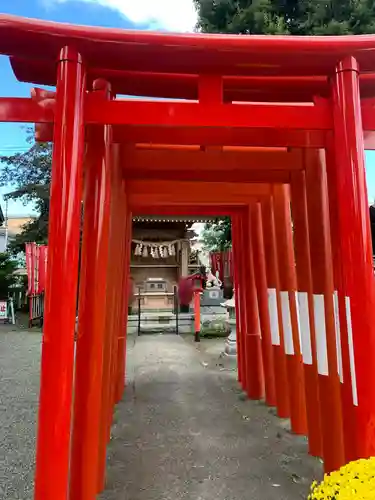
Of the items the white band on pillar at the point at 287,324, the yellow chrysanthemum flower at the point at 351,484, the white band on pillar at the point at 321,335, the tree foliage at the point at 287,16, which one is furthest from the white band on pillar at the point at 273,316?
the tree foliage at the point at 287,16

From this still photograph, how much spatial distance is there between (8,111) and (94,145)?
1.99 feet

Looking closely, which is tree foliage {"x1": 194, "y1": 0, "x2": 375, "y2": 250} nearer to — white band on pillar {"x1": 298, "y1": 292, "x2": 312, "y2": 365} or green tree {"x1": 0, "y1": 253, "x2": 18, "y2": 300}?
white band on pillar {"x1": 298, "y1": 292, "x2": 312, "y2": 365}

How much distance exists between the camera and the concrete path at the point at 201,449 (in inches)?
121

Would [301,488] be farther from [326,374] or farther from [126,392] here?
[126,392]

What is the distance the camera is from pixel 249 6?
10.9m

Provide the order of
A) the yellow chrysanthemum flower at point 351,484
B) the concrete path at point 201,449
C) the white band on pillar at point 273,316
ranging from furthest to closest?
the white band on pillar at point 273,316, the concrete path at point 201,449, the yellow chrysanthemum flower at point 351,484

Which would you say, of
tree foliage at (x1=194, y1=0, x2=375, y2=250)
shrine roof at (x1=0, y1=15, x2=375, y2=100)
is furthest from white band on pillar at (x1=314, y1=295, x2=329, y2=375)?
tree foliage at (x1=194, y1=0, x2=375, y2=250)

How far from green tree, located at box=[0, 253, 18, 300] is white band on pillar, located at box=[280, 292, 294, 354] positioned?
14.2 m

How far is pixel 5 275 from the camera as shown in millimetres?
16031

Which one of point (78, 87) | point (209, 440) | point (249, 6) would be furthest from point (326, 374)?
point (249, 6)

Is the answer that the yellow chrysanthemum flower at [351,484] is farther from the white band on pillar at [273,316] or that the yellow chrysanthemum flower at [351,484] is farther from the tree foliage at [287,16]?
the tree foliage at [287,16]

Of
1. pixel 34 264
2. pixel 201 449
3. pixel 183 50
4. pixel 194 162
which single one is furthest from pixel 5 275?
pixel 183 50

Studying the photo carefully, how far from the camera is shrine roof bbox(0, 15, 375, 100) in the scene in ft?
7.17

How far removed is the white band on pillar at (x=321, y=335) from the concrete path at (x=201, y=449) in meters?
0.92
